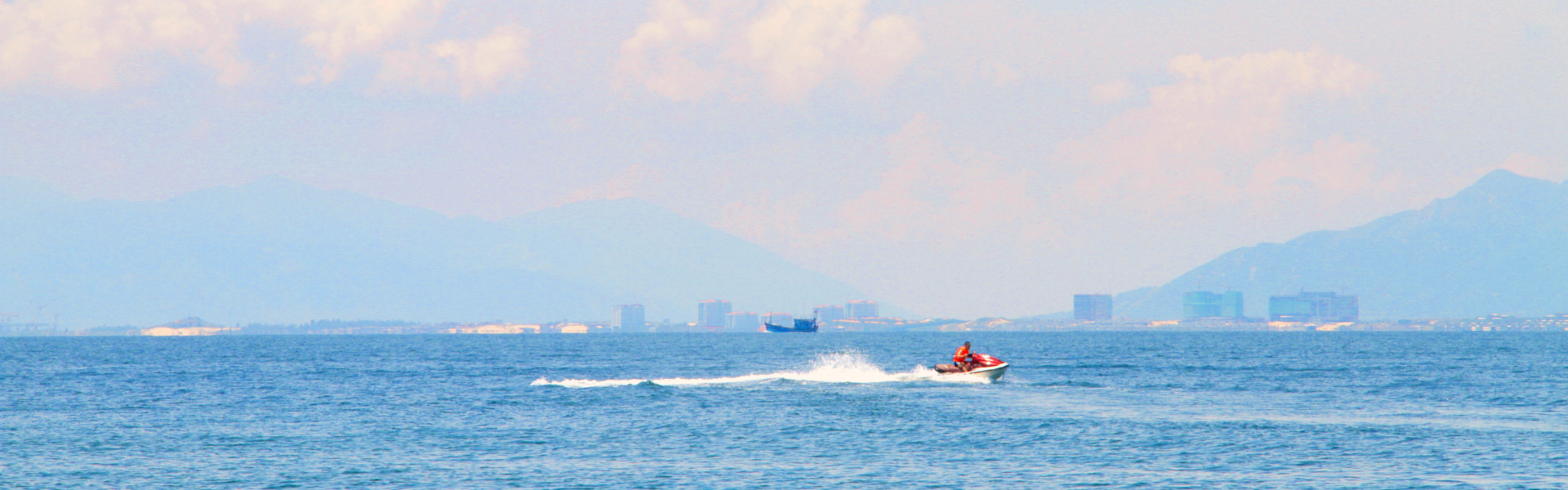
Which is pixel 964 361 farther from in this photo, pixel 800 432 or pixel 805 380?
pixel 800 432

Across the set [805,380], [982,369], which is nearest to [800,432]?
[805,380]

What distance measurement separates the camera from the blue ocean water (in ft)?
158

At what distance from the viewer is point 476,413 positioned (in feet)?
234

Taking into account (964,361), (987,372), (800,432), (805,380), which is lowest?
(800,432)

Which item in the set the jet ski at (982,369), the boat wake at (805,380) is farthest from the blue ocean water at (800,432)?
the jet ski at (982,369)

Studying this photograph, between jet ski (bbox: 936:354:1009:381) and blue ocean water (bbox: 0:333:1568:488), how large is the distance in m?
1.21

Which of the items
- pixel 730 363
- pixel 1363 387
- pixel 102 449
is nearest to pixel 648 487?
pixel 102 449

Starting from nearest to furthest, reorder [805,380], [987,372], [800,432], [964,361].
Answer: [800,432] → [987,372] → [964,361] → [805,380]

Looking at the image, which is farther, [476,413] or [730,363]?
[730,363]

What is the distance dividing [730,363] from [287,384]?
5418cm

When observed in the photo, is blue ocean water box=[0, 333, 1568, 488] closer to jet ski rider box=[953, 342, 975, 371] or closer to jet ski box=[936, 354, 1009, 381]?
jet ski box=[936, 354, 1009, 381]

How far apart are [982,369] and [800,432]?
34.4 m

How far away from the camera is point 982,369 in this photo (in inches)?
3671

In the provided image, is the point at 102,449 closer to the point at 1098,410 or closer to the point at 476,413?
the point at 476,413
